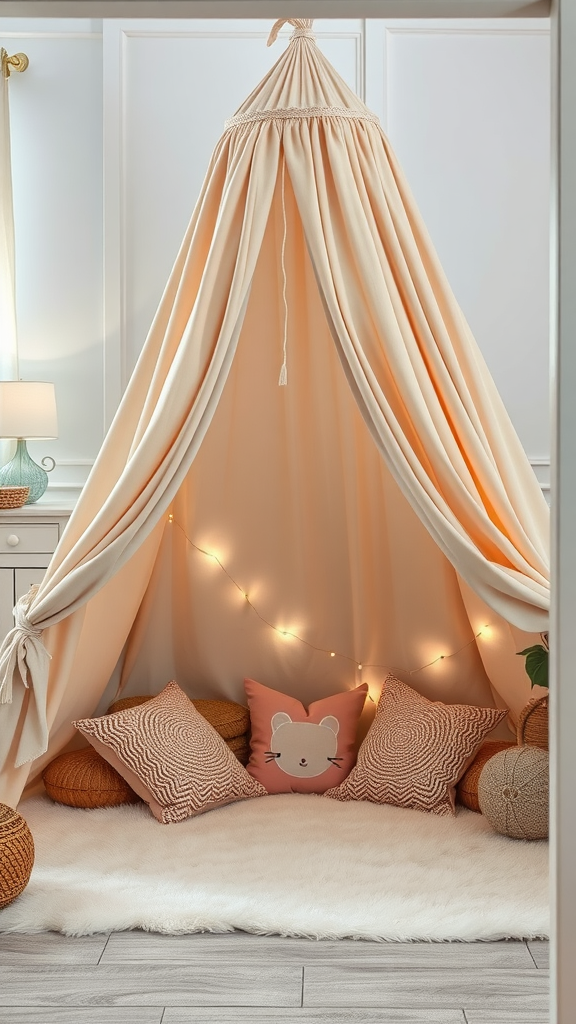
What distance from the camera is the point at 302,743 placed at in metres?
3.06

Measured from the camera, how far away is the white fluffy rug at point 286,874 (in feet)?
7.22

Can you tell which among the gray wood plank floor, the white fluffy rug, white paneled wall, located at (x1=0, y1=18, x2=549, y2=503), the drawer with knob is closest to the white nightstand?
the drawer with knob

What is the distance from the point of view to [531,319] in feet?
12.5

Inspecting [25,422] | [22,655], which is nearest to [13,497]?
[25,422]

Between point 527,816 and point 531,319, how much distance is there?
6.72ft

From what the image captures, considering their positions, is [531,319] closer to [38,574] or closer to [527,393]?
[527,393]

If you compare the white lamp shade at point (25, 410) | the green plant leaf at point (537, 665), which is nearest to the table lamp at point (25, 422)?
the white lamp shade at point (25, 410)

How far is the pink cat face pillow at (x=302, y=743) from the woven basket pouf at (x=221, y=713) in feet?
0.20

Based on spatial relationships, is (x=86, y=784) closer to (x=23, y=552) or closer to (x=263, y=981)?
(x=23, y=552)

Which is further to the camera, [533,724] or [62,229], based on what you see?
[62,229]

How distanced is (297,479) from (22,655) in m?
1.20

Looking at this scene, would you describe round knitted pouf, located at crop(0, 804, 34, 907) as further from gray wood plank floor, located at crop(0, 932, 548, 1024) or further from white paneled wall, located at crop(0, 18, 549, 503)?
white paneled wall, located at crop(0, 18, 549, 503)

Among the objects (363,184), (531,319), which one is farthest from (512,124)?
(363,184)

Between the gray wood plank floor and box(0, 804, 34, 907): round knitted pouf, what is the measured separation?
105 mm
